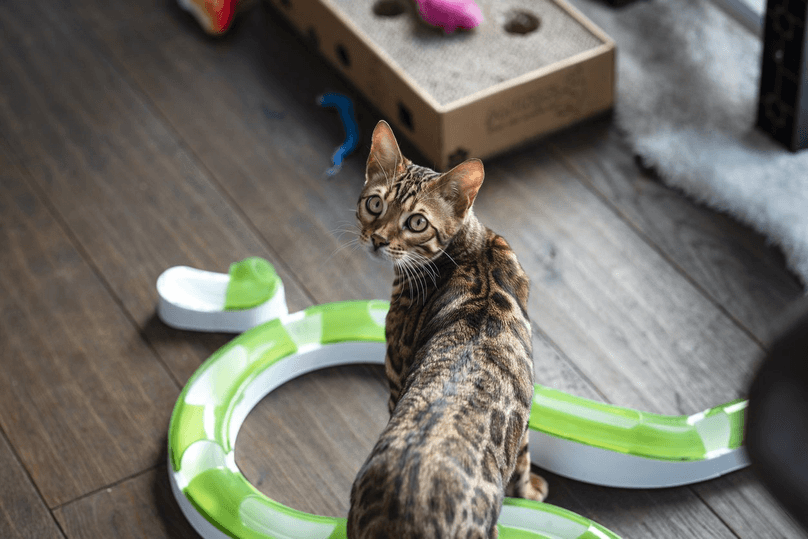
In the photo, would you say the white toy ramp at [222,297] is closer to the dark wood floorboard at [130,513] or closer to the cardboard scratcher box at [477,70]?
the dark wood floorboard at [130,513]

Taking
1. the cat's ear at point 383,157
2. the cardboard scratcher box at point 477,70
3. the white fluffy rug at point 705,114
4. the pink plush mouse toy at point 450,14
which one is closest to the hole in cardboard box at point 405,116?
the cardboard scratcher box at point 477,70

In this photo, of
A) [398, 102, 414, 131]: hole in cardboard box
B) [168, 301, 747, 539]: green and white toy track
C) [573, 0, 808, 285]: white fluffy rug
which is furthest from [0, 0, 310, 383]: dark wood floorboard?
[573, 0, 808, 285]: white fluffy rug

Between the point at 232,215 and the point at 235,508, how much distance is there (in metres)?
0.84

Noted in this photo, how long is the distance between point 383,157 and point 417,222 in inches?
4.8

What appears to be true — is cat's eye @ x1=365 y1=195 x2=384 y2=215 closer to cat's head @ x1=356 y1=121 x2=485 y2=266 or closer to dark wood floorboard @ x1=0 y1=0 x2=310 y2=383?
cat's head @ x1=356 y1=121 x2=485 y2=266

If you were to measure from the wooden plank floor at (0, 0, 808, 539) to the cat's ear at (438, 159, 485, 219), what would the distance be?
0.51 metres

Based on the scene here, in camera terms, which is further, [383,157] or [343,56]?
[343,56]

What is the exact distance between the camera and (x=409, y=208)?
1.40 meters

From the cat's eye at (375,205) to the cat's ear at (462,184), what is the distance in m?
0.10

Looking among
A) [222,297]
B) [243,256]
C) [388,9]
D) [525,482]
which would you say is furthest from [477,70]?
[525,482]

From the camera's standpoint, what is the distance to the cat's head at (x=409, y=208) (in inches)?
54.9

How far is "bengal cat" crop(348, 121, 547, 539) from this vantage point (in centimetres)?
110

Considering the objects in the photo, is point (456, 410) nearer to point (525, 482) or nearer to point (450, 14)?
point (525, 482)

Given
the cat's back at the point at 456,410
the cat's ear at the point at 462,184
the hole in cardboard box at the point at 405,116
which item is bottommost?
the hole in cardboard box at the point at 405,116
